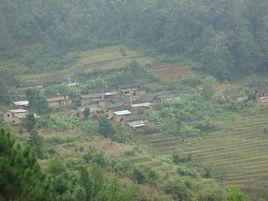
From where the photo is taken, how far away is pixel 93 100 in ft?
113

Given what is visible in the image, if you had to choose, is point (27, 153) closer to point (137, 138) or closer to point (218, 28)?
point (137, 138)

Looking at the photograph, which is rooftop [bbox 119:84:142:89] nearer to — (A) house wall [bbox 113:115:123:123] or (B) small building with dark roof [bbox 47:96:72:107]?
(B) small building with dark roof [bbox 47:96:72:107]

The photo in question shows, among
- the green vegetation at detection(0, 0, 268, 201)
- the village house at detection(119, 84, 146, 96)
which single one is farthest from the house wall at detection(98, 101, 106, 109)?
the village house at detection(119, 84, 146, 96)

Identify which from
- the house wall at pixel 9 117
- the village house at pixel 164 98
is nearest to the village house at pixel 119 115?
the village house at pixel 164 98

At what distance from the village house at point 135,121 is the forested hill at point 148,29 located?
11756 millimetres

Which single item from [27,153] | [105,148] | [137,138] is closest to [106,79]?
[137,138]

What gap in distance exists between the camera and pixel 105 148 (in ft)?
80.0

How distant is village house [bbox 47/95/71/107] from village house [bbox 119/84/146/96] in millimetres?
4144

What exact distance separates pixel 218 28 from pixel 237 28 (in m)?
2.05

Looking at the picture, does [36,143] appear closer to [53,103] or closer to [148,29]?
[53,103]

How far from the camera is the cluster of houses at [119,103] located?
3030 cm

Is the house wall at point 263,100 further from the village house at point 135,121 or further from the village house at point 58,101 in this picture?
the village house at point 58,101

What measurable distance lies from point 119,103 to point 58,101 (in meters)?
4.13

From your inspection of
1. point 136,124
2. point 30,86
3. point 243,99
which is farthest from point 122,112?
point 243,99
